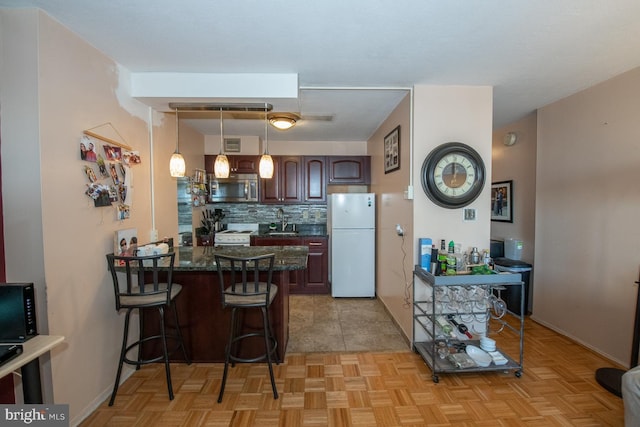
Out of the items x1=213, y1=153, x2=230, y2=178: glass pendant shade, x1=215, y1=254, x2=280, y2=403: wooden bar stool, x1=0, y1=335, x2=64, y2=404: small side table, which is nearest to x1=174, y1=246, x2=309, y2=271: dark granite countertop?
x1=215, y1=254, x2=280, y2=403: wooden bar stool

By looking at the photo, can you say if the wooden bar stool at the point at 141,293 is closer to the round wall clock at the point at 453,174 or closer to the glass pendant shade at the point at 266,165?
the glass pendant shade at the point at 266,165

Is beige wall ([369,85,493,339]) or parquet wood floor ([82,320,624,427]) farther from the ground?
beige wall ([369,85,493,339])

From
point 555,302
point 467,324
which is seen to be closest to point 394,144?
point 467,324

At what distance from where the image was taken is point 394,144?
303 centimetres

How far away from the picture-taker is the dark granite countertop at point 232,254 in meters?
2.09

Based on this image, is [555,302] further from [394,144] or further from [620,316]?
[394,144]

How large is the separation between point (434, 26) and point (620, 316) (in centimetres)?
279

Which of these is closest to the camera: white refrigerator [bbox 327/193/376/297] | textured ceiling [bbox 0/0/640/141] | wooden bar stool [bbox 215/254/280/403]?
textured ceiling [bbox 0/0/640/141]

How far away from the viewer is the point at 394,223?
3102 mm

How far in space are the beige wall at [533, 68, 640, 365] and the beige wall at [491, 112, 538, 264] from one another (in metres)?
0.19

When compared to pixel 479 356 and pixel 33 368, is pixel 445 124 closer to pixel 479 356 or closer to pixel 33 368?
pixel 479 356

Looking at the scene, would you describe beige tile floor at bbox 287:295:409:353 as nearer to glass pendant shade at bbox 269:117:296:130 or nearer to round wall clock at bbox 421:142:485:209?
round wall clock at bbox 421:142:485:209

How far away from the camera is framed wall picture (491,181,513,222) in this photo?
3670 mm

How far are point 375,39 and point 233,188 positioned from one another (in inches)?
121
